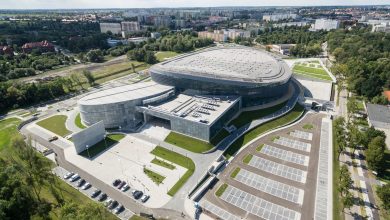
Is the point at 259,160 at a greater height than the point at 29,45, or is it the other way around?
the point at 29,45

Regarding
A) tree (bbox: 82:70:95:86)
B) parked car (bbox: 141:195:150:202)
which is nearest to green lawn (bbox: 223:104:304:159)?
parked car (bbox: 141:195:150:202)

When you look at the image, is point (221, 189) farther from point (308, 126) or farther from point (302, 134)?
point (308, 126)

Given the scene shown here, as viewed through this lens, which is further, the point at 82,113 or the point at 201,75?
the point at 201,75

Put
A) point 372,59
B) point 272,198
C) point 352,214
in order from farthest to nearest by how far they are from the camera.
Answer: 1. point 372,59
2. point 272,198
3. point 352,214

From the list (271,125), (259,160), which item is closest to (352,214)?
(259,160)

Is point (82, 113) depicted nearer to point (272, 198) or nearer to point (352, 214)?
point (272, 198)

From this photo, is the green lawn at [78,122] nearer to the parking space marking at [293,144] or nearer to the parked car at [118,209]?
the parked car at [118,209]

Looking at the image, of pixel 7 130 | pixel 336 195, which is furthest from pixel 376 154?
pixel 7 130

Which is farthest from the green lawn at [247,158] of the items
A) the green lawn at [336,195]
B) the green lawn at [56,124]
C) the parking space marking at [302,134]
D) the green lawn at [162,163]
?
the green lawn at [56,124]
